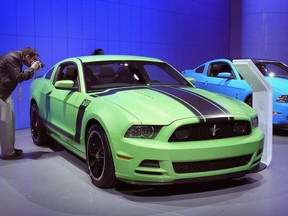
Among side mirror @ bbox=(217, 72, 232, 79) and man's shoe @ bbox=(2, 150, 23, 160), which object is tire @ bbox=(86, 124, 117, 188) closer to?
man's shoe @ bbox=(2, 150, 23, 160)

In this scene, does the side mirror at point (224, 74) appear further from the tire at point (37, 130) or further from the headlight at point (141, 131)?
the headlight at point (141, 131)

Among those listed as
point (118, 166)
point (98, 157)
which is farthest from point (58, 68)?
point (118, 166)

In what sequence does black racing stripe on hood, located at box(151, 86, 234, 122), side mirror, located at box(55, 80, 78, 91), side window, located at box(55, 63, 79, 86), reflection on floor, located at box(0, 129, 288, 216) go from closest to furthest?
reflection on floor, located at box(0, 129, 288, 216) < black racing stripe on hood, located at box(151, 86, 234, 122) < side mirror, located at box(55, 80, 78, 91) < side window, located at box(55, 63, 79, 86)

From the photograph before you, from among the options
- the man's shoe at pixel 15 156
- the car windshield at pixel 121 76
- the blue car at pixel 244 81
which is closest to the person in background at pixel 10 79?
the man's shoe at pixel 15 156

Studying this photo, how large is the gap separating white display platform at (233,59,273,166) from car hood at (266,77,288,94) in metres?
2.11

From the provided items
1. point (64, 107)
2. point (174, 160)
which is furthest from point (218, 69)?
point (174, 160)

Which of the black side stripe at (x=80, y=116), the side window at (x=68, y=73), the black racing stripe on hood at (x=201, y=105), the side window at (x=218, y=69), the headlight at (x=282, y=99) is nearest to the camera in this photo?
the black racing stripe on hood at (x=201, y=105)

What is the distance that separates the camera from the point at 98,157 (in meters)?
4.02

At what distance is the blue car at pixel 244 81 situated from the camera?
6754 mm

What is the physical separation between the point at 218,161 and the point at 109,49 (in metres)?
5.97

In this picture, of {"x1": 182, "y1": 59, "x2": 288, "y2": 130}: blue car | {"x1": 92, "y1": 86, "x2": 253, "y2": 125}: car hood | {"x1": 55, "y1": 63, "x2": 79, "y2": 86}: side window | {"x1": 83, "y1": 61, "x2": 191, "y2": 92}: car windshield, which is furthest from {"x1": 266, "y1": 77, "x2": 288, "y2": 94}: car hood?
{"x1": 55, "y1": 63, "x2": 79, "y2": 86}: side window

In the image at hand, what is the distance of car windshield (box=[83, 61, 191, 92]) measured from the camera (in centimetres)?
472

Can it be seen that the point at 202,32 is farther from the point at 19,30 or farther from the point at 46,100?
the point at 46,100

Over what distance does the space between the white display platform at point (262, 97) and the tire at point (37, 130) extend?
304 cm
